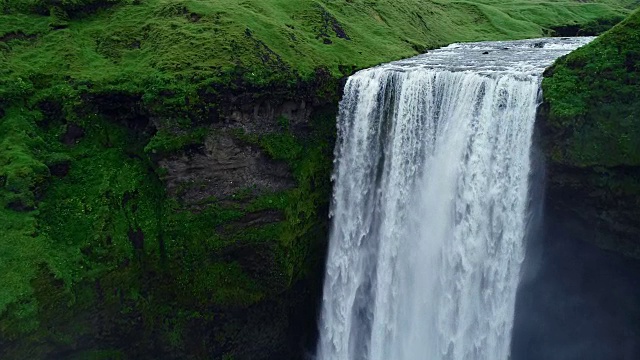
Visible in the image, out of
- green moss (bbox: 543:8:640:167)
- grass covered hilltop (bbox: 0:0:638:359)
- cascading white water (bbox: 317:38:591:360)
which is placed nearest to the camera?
green moss (bbox: 543:8:640:167)

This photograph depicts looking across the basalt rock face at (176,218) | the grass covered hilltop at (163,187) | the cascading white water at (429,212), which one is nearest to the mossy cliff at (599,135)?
the cascading white water at (429,212)

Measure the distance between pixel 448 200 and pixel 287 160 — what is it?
6548mm

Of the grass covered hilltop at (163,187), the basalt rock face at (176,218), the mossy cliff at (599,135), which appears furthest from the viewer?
the basalt rock face at (176,218)

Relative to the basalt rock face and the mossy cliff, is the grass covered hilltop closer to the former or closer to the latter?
the basalt rock face

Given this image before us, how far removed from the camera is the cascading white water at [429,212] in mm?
15875

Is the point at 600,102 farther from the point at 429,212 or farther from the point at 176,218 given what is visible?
the point at 176,218

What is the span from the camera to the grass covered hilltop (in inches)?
669

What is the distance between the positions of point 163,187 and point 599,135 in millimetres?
15202

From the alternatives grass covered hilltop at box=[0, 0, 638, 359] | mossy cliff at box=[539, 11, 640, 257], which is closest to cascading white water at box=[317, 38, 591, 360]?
mossy cliff at box=[539, 11, 640, 257]

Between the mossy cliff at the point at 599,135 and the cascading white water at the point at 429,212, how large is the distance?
88cm

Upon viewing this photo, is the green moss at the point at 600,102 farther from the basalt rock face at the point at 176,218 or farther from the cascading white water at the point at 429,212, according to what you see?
the basalt rock face at the point at 176,218

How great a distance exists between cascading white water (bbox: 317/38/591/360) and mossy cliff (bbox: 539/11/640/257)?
88cm

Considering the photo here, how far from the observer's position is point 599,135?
569 inches

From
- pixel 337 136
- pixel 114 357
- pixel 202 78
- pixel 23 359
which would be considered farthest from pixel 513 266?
pixel 23 359
